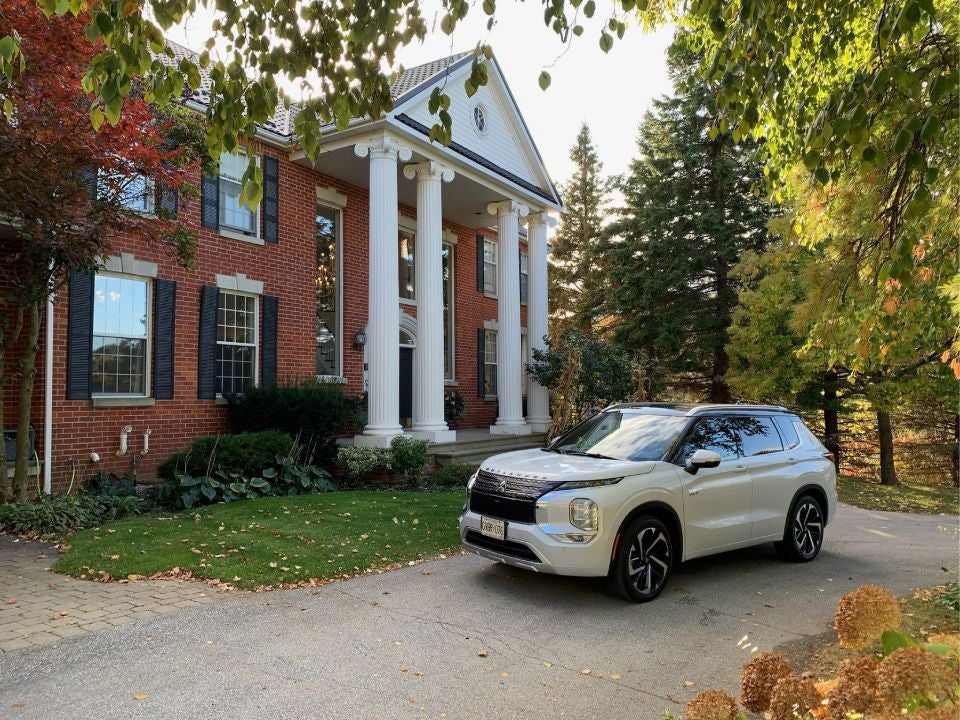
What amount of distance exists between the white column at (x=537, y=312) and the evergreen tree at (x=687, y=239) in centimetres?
560

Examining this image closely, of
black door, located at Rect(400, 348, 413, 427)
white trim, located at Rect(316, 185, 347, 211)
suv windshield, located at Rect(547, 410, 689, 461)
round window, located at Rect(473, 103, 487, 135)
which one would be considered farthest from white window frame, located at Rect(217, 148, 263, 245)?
suv windshield, located at Rect(547, 410, 689, 461)

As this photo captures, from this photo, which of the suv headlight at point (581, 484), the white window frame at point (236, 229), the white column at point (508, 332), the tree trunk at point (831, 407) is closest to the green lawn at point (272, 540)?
the suv headlight at point (581, 484)

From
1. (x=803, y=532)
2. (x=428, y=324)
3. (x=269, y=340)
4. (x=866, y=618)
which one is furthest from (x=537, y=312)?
(x=866, y=618)

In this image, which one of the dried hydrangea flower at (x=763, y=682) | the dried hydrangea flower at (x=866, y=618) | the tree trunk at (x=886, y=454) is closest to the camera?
the dried hydrangea flower at (x=763, y=682)

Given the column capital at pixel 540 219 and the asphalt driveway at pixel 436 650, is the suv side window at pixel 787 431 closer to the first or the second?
the asphalt driveway at pixel 436 650

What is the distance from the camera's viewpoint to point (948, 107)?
13.1 feet

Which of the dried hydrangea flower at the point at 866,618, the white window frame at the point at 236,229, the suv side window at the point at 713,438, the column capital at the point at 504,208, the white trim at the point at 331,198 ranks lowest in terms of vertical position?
the dried hydrangea flower at the point at 866,618

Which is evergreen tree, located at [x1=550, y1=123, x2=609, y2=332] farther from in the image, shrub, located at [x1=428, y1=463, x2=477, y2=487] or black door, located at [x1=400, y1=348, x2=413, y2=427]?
shrub, located at [x1=428, y1=463, x2=477, y2=487]

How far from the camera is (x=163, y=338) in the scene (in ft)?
Result: 38.1

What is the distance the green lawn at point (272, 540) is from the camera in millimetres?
6605

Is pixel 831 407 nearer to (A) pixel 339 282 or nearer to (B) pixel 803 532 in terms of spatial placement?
(B) pixel 803 532

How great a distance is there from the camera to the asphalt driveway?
3906 mm

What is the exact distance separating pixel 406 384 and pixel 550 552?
1202cm

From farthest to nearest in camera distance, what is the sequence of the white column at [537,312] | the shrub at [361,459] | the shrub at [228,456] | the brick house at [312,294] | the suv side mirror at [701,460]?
1. the white column at [537,312]
2. the shrub at [361,459]
3. the brick house at [312,294]
4. the shrub at [228,456]
5. the suv side mirror at [701,460]
